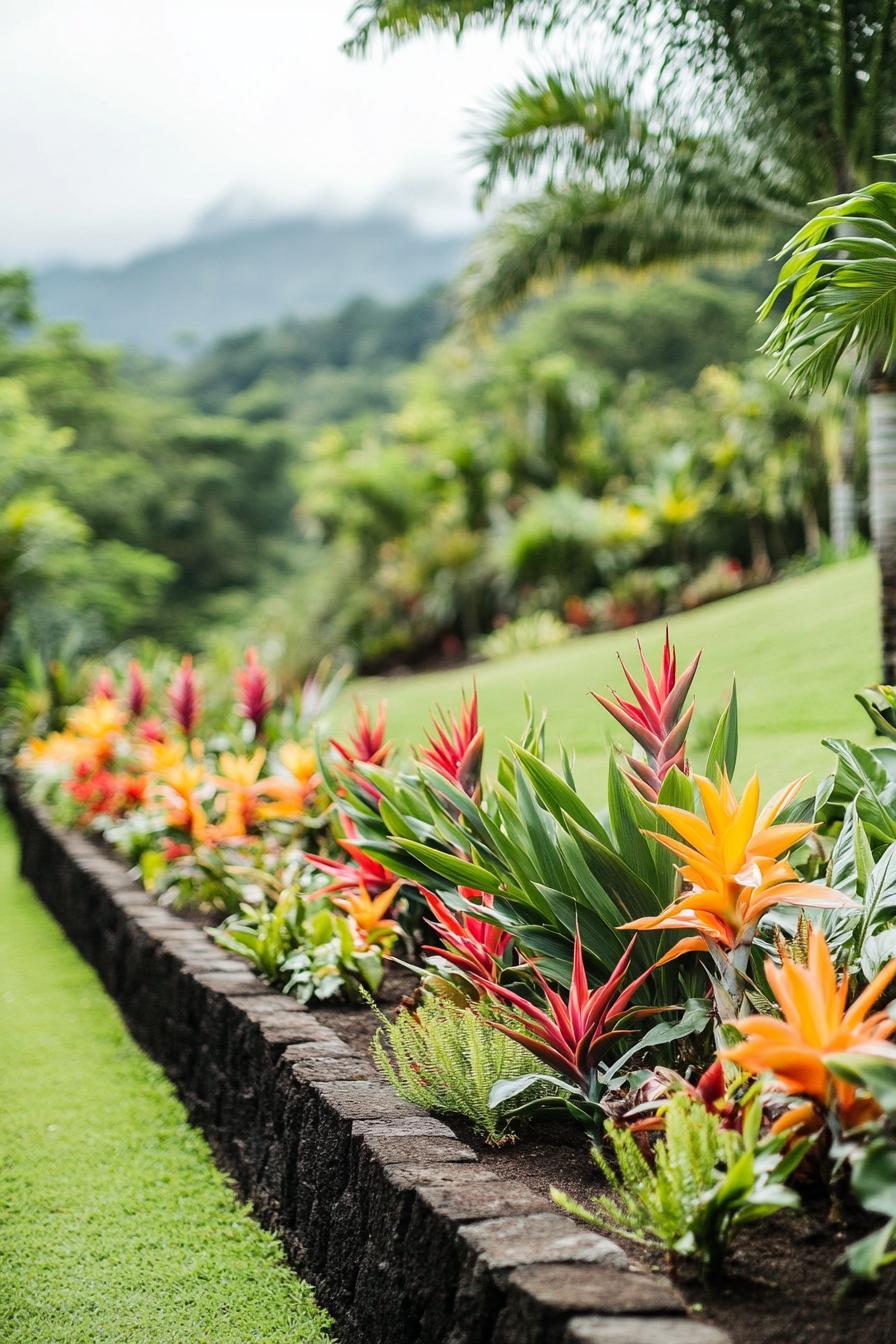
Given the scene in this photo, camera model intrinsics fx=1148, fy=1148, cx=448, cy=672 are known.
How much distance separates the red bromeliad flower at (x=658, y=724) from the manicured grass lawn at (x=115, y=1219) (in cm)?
149

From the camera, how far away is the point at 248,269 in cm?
15538

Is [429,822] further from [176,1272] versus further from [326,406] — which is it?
[326,406]

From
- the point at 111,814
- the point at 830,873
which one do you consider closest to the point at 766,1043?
the point at 830,873

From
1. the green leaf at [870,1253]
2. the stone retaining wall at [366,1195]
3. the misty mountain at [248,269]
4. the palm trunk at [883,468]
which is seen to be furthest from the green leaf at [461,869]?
the misty mountain at [248,269]

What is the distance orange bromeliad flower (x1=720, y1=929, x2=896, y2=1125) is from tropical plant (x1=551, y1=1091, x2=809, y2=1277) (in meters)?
0.10

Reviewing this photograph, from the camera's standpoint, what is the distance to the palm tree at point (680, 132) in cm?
562

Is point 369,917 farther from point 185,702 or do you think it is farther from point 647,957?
point 185,702

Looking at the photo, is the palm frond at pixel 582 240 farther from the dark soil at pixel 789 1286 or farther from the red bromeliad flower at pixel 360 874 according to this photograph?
the dark soil at pixel 789 1286

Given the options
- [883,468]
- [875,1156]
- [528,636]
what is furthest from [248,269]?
[875,1156]

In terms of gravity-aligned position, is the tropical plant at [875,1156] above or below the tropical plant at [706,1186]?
above

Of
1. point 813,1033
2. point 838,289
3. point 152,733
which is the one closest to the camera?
point 813,1033

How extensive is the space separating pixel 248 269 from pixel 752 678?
15970cm

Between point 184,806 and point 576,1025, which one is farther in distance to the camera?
point 184,806

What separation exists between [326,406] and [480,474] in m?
28.4
